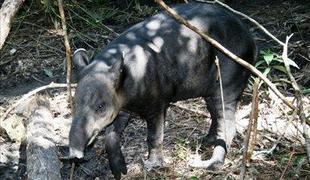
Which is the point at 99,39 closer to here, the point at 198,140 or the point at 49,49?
the point at 49,49

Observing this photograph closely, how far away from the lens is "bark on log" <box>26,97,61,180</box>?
4.94 metres

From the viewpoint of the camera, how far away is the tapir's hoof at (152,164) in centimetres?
505

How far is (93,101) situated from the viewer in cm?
429

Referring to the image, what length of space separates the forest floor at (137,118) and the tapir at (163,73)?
0.27 m

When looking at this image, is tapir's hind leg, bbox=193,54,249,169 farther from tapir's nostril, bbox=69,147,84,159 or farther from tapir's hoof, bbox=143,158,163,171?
tapir's nostril, bbox=69,147,84,159

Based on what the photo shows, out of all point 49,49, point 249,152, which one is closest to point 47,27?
point 49,49

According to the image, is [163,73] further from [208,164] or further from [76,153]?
[76,153]

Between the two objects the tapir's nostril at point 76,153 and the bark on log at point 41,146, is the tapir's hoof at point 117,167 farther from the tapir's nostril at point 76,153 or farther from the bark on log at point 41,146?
the tapir's nostril at point 76,153

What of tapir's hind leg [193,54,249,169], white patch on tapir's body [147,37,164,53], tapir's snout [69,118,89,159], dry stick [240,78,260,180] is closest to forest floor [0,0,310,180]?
tapir's hind leg [193,54,249,169]

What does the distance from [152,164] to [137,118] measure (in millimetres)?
1094

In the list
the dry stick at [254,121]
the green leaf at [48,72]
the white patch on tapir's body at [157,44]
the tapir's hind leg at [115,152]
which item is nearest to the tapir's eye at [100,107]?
the tapir's hind leg at [115,152]

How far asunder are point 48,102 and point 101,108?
2002 millimetres

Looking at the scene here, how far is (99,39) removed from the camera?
7793 mm

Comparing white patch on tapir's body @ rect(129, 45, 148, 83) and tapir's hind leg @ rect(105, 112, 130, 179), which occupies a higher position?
white patch on tapir's body @ rect(129, 45, 148, 83)
